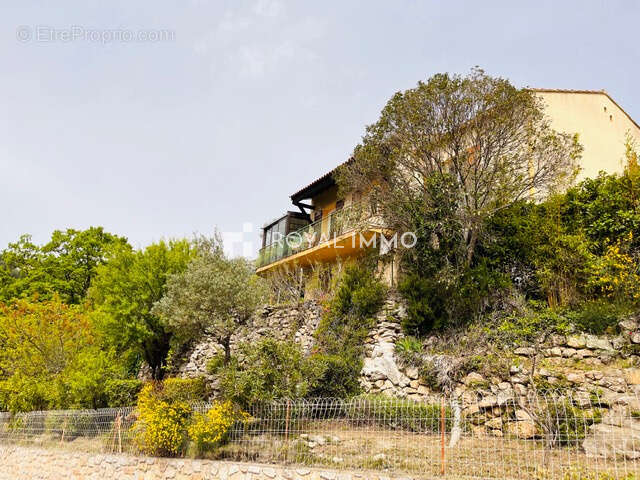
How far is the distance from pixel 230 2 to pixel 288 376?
307 inches

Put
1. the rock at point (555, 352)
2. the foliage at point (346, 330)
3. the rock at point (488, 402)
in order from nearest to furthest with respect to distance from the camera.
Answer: the rock at point (488, 402), the rock at point (555, 352), the foliage at point (346, 330)

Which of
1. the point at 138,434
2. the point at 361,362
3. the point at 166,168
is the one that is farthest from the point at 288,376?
the point at 166,168

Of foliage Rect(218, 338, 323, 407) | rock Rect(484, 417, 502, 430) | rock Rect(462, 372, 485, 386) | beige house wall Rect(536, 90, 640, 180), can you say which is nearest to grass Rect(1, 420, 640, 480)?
rock Rect(484, 417, 502, 430)

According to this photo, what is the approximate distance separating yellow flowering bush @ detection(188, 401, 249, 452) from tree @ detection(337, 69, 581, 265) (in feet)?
23.9

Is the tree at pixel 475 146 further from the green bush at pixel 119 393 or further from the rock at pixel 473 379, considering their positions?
the green bush at pixel 119 393

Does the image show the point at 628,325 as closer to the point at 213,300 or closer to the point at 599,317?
the point at 599,317

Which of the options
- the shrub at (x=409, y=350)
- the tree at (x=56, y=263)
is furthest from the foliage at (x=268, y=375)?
the tree at (x=56, y=263)

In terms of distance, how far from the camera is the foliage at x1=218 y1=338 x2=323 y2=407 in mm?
9776

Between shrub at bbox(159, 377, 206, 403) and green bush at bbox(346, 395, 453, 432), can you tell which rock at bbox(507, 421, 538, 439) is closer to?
green bush at bbox(346, 395, 453, 432)

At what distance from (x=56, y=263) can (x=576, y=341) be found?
91.7 feet

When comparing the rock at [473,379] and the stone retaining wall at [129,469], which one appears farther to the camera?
the rock at [473,379]

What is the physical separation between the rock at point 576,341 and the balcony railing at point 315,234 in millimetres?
7052

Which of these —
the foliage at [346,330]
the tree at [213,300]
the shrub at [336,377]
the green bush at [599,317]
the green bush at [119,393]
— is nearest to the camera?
the green bush at [599,317]

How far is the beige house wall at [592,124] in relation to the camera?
1570cm
